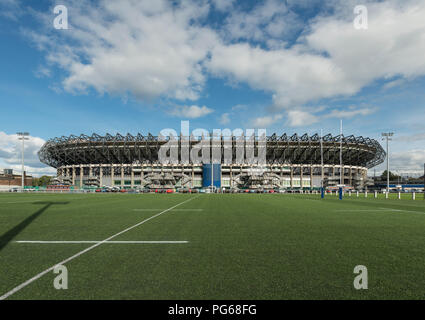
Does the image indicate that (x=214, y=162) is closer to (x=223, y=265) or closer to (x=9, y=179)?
(x=223, y=265)

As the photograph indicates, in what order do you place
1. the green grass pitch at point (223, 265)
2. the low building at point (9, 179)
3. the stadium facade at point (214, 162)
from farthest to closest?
the low building at point (9, 179) < the stadium facade at point (214, 162) < the green grass pitch at point (223, 265)

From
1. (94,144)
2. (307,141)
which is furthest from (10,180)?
(307,141)

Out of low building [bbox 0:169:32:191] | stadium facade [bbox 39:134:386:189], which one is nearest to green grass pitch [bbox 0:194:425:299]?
stadium facade [bbox 39:134:386:189]

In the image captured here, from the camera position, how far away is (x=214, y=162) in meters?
90.5

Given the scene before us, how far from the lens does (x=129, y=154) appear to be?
3622 inches

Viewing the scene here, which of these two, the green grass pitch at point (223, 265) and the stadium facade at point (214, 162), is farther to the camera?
the stadium facade at point (214, 162)

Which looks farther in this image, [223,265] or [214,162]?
[214,162]

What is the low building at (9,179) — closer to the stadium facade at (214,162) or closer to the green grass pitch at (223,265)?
the stadium facade at (214,162)

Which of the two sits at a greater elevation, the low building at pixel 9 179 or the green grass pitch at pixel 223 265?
the green grass pitch at pixel 223 265

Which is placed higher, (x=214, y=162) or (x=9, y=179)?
(x=214, y=162)

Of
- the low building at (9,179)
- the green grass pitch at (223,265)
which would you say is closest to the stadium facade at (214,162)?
the low building at (9,179)

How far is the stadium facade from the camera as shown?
289 feet

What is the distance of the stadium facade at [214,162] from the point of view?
88.2 metres

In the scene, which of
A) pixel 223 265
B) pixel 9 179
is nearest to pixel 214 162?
pixel 223 265
